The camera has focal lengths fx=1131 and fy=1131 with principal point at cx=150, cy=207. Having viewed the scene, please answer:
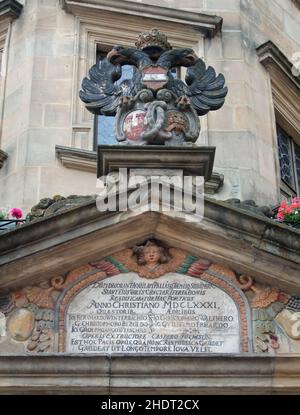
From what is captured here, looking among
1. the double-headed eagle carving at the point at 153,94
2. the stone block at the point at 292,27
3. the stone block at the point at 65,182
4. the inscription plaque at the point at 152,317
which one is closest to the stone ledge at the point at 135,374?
the inscription plaque at the point at 152,317

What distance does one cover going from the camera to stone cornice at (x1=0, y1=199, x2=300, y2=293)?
1174 cm

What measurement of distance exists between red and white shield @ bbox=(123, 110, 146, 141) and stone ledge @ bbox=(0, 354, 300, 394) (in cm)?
275

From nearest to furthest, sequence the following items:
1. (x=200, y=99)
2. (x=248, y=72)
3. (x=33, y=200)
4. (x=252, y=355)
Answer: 1. (x=252, y=355)
2. (x=200, y=99)
3. (x=33, y=200)
4. (x=248, y=72)

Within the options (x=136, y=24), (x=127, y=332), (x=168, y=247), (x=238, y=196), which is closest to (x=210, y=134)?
(x=238, y=196)

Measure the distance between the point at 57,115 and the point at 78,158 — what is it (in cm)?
92

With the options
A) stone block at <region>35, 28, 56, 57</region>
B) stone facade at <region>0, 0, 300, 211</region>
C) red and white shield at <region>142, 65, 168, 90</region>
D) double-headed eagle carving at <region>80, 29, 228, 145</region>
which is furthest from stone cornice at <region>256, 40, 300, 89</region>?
red and white shield at <region>142, 65, 168, 90</region>

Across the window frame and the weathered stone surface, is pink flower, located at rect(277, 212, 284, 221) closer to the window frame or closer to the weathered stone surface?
the weathered stone surface

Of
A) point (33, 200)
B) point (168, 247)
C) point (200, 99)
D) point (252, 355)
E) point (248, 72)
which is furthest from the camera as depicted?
point (248, 72)

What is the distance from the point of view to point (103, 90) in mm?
13125

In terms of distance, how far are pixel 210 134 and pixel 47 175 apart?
7.72 ft

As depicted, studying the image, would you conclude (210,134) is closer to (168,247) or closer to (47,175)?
(47,175)

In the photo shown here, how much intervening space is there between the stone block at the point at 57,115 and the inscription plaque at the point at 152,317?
4.52 metres

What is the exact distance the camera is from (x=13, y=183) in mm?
15445

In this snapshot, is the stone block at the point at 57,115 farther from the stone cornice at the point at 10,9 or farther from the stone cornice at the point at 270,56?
the stone cornice at the point at 270,56
